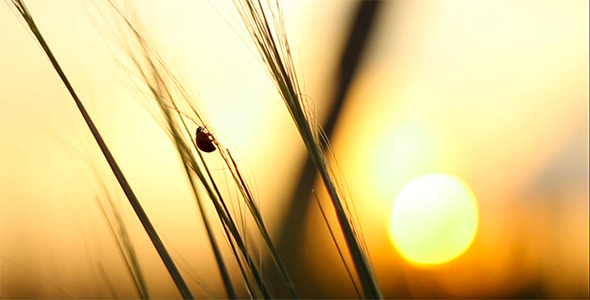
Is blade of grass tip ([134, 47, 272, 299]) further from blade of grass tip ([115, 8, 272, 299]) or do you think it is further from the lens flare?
the lens flare

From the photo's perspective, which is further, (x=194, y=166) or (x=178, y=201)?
(x=178, y=201)

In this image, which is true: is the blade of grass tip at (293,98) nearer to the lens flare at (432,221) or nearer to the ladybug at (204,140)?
the ladybug at (204,140)

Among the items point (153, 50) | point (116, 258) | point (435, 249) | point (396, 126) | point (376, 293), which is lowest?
point (435, 249)

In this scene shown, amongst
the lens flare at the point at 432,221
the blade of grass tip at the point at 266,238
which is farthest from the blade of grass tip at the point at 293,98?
the lens flare at the point at 432,221

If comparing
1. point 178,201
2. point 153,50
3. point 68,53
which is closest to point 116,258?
point 178,201

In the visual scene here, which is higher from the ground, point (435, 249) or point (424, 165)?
point (424, 165)

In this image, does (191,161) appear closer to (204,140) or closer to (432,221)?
(204,140)

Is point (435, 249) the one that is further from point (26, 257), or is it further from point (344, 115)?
point (26, 257)
